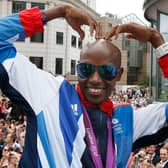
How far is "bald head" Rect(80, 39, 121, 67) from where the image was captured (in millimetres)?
2252

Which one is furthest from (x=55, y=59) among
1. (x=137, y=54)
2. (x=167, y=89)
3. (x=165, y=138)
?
(x=165, y=138)

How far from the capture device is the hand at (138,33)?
2.31 meters

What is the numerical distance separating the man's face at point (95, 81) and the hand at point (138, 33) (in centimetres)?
12

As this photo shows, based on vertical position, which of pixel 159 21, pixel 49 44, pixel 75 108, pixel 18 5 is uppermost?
pixel 18 5

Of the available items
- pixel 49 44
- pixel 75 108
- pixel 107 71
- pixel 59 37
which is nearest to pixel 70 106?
pixel 75 108

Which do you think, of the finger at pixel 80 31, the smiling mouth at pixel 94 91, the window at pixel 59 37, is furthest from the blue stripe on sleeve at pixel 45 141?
the window at pixel 59 37

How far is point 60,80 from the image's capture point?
7.27 ft

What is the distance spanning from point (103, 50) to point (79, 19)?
208 millimetres

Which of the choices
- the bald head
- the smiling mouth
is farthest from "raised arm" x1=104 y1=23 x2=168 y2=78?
the smiling mouth

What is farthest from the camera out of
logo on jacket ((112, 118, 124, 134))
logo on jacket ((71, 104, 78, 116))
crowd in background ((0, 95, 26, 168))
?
crowd in background ((0, 95, 26, 168))

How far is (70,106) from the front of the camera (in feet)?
7.11

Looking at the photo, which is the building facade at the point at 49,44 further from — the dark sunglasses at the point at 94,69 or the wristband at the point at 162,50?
the dark sunglasses at the point at 94,69

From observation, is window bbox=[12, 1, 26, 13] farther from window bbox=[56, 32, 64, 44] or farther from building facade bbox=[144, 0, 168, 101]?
building facade bbox=[144, 0, 168, 101]

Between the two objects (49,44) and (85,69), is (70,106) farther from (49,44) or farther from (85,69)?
(49,44)
